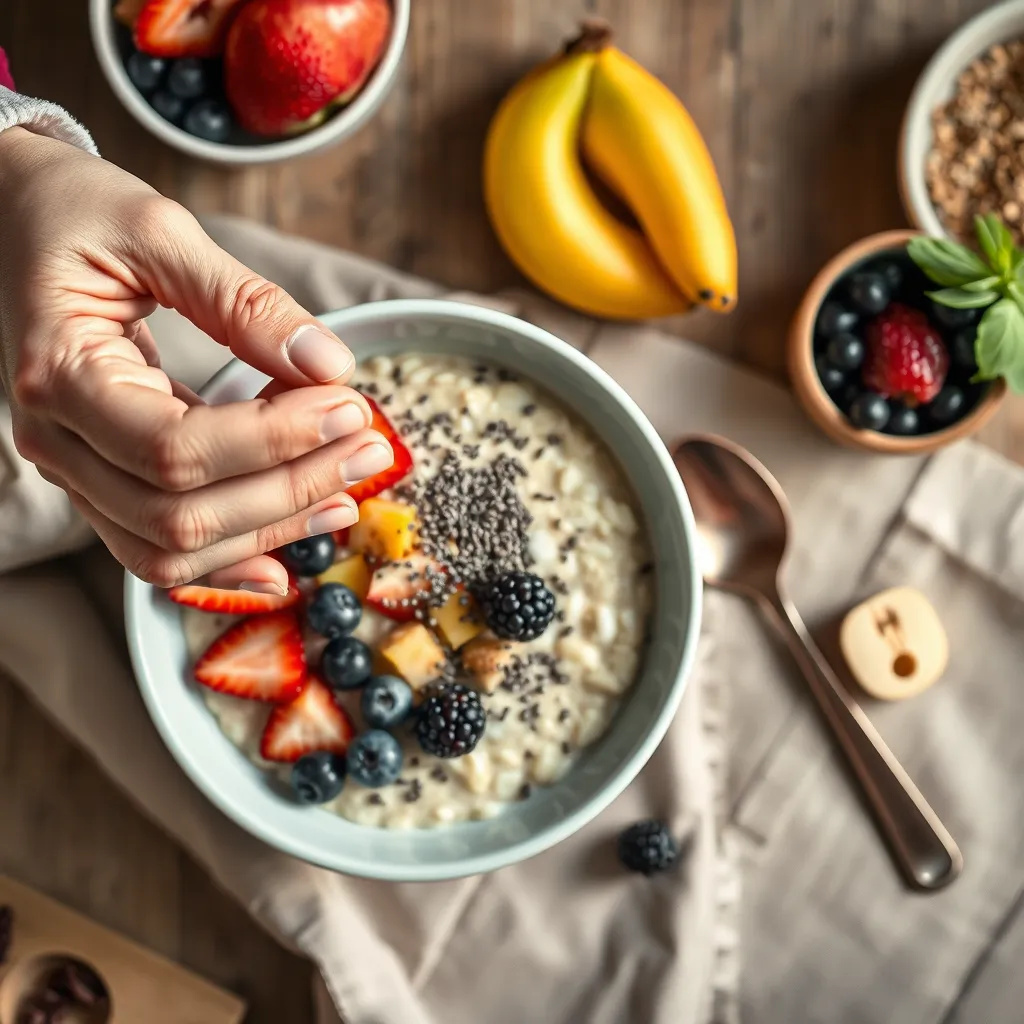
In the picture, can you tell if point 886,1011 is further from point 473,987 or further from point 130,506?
point 130,506

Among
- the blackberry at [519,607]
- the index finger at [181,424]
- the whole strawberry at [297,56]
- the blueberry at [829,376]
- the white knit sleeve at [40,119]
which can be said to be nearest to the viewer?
the index finger at [181,424]

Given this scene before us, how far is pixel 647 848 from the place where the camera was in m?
1.46

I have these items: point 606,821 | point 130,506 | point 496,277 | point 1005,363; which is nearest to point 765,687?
point 606,821

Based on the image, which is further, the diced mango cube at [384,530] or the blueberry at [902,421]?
the blueberry at [902,421]

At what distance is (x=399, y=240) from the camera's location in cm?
164

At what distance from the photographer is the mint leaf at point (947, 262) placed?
4.81 ft

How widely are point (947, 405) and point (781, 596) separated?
0.35 meters

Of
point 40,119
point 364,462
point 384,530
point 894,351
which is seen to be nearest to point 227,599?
point 384,530

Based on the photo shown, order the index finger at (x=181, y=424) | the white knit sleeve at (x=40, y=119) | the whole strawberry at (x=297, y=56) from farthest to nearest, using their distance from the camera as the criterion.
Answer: the whole strawberry at (x=297, y=56) < the white knit sleeve at (x=40, y=119) < the index finger at (x=181, y=424)

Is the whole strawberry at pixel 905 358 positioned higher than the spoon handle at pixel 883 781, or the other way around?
the whole strawberry at pixel 905 358

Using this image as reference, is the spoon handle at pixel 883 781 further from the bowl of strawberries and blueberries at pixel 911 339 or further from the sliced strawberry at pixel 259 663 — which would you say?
the sliced strawberry at pixel 259 663

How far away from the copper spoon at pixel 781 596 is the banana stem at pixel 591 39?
566 millimetres

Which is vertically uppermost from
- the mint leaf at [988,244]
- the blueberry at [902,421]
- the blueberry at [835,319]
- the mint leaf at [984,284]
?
the mint leaf at [988,244]

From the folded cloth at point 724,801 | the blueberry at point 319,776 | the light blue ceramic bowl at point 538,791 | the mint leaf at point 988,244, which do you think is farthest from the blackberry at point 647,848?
the mint leaf at point 988,244
